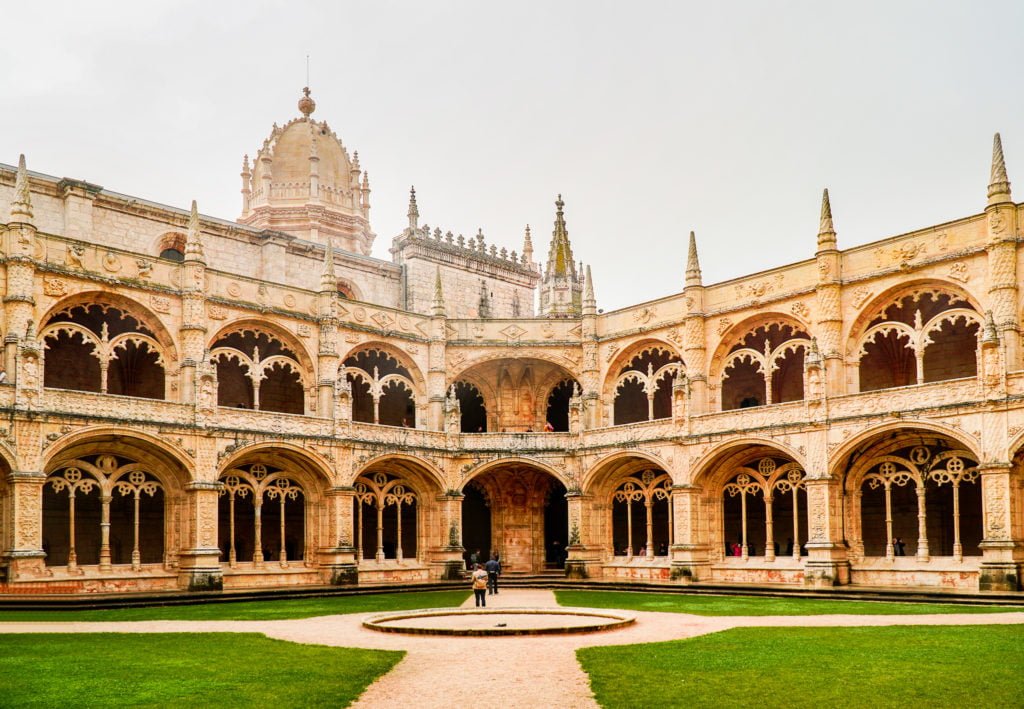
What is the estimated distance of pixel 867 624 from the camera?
2105 cm

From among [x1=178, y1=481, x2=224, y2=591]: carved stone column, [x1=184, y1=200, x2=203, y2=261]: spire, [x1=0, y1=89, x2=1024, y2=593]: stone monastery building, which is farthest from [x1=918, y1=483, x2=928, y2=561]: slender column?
[x1=184, y1=200, x2=203, y2=261]: spire

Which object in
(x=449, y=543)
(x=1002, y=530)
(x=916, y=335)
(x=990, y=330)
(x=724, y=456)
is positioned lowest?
(x=449, y=543)

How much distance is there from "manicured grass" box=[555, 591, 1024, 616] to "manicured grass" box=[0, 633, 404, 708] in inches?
425

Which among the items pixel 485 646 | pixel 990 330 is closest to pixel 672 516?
pixel 990 330

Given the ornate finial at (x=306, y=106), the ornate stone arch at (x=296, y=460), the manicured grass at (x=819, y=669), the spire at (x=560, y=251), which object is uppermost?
the ornate finial at (x=306, y=106)

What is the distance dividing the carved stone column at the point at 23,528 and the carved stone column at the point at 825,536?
74.0 feet

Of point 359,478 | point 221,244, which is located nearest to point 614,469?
point 359,478

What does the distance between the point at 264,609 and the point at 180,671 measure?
12076 millimetres

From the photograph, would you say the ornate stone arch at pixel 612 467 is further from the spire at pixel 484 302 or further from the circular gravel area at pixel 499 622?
the circular gravel area at pixel 499 622

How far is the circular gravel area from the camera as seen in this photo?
1934 cm

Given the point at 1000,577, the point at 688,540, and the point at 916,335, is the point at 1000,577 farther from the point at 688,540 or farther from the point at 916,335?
the point at 688,540

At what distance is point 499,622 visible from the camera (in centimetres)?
2123

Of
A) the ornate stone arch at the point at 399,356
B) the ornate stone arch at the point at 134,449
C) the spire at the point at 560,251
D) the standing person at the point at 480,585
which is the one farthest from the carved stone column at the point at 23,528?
the spire at the point at 560,251

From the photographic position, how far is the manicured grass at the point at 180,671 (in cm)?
1308
